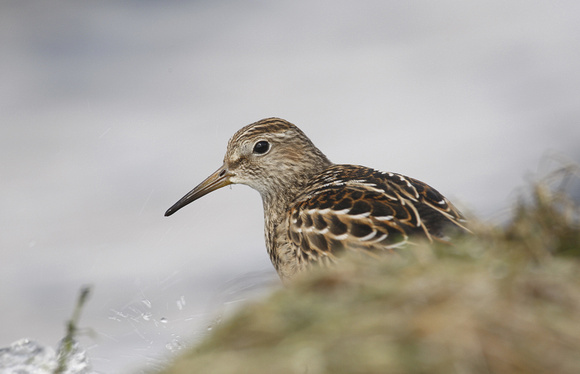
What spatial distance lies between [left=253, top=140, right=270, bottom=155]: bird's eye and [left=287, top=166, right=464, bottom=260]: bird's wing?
3.40ft

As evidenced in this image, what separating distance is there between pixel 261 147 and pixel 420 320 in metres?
5.48

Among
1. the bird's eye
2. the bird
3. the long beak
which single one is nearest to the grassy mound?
the bird

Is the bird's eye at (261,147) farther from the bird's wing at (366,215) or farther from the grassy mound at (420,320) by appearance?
the grassy mound at (420,320)

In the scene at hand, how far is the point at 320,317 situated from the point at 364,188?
13.1 feet

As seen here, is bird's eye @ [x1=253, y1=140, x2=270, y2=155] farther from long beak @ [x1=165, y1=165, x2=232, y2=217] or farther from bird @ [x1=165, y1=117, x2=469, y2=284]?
long beak @ [x1=165, y1=165, x2=232, y2=217]

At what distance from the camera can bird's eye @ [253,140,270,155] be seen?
7.27 m

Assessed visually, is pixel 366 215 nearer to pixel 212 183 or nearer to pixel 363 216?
pixel 363 216

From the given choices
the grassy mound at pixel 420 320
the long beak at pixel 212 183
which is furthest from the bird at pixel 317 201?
the grassy mound at pixel 420 320

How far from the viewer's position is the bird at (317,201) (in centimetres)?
541

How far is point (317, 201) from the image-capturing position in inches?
238

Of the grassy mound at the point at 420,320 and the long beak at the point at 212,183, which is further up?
the grassy mound at the point at 420,320

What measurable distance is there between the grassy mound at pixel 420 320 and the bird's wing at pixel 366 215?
2.59 m

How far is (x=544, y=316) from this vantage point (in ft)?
6.50

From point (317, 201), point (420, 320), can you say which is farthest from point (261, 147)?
point (420, 320)
